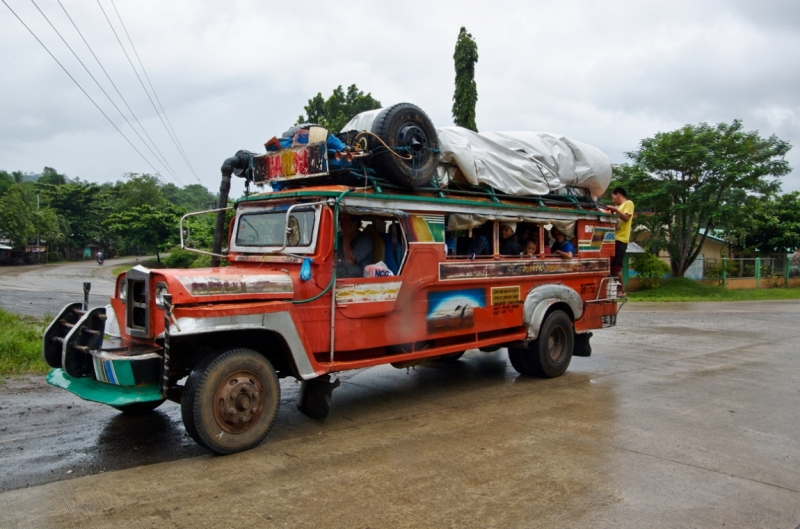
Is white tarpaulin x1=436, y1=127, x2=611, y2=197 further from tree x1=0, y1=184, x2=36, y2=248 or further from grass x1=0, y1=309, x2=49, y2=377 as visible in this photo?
tree x1=0, y1=184, x2=36, y2=248

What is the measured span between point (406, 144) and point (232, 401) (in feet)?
10.5

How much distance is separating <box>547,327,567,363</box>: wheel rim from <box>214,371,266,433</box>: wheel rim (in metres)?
4.53

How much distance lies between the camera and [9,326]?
977cm

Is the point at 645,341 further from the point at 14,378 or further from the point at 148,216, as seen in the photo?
the point at 148,216

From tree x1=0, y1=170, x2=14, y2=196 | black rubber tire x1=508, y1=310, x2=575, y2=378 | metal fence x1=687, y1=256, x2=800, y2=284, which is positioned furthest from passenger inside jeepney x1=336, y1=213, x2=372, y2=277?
tree x1=0, y1=170, x2=14, y2=196

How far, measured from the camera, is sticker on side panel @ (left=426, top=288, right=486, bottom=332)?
6.95m

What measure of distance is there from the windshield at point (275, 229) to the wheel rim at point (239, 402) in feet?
4.61

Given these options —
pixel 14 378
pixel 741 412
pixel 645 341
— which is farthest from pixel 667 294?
pixel 14 378

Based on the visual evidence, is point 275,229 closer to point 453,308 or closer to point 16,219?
point 453,308

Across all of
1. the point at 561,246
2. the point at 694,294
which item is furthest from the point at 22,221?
the point at 561,246

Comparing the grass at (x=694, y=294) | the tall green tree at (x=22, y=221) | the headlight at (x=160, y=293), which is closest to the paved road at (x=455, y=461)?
the headlight at (x=160, y=293)

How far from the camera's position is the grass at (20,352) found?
27.0 ft

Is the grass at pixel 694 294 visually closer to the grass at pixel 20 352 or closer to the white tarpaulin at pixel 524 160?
the white tarpaulin at pixel 524 160

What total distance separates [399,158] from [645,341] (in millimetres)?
7658
